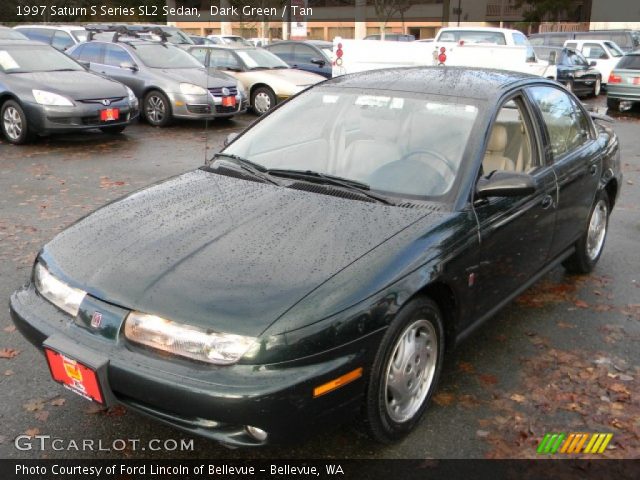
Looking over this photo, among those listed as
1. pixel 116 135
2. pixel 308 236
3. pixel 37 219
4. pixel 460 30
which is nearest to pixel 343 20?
pixel 460 30

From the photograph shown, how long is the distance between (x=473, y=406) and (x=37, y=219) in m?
4.77

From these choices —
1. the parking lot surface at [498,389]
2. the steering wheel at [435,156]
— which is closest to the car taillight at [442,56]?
the parking lot surface at [498,389]

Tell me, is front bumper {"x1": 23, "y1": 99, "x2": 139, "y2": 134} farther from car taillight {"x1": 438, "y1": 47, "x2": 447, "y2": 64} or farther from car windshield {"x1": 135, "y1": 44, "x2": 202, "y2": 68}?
car taillight {"x1": 438, "y1": 47, "x2": 447, "y2": 64}

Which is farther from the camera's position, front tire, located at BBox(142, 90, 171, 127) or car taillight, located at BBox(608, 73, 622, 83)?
car taillight, located at BBox(608, 73, 622, 83)

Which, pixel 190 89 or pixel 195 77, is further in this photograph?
pixel 195 77

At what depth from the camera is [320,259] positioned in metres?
2.69

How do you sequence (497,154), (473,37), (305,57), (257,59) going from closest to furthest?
(497,154) → (257,59) → (473,37) → (305,57)

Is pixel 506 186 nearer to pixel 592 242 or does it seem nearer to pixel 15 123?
pixel 592 242

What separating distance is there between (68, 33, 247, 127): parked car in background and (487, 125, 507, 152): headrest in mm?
8092

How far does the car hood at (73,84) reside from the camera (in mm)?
9562

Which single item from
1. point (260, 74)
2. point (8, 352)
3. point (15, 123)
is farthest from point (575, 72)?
point (8, 352)

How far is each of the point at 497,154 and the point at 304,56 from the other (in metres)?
13.8

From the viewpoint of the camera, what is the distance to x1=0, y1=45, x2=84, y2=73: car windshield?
32.9 ft

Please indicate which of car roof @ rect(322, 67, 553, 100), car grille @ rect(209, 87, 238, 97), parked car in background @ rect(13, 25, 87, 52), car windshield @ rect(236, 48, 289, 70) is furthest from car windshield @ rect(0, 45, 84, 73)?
car roof @ rect(322, 67, 553, 100)
